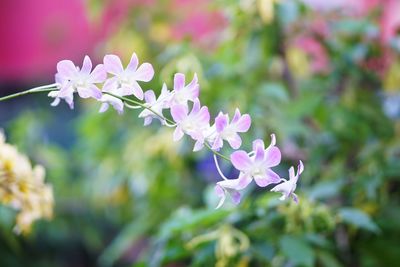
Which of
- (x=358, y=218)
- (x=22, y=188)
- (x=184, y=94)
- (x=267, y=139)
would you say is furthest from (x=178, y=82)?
(x=267, y=139)

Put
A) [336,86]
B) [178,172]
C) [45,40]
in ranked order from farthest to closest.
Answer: [45,40], [178,172], [336,86]

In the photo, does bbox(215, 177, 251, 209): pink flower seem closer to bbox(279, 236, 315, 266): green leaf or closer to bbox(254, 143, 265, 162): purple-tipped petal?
bbox(254, 143, 265, 162): purple-tipped petal

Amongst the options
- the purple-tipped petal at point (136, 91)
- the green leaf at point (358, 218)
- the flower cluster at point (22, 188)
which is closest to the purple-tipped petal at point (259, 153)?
the purple-tipped petal at point (136, 91)

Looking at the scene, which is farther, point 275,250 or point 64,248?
point 64,248

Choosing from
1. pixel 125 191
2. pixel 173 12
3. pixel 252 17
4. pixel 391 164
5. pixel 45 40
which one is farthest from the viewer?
pixel 45 40

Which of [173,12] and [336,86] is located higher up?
[173,12]

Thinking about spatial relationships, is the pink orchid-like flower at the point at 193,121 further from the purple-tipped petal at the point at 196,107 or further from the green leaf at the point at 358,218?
the green leaf at the point at 358,218

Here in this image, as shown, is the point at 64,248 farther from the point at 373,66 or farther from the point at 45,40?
the point at 373,66

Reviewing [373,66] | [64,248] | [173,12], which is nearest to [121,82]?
[373,66]
